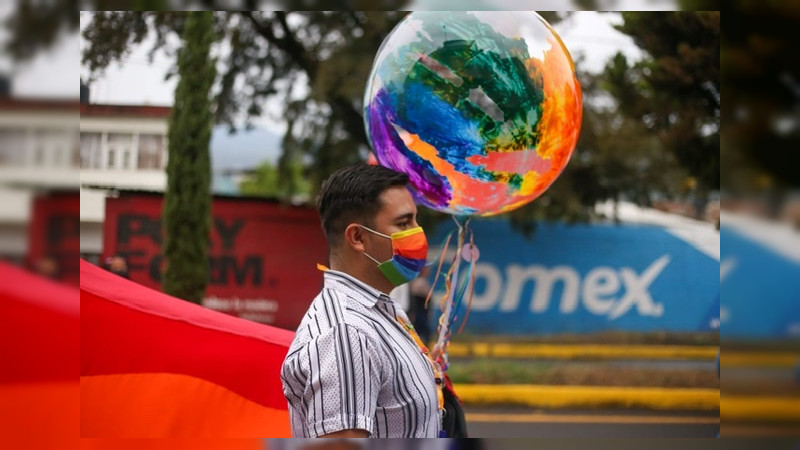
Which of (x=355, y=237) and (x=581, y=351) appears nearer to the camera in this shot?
(x=355, y=237)

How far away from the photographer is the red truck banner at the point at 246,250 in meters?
4.51

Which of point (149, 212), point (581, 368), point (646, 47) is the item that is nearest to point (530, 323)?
point (581, 368)

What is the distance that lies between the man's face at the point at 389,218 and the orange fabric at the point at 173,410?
0.88m

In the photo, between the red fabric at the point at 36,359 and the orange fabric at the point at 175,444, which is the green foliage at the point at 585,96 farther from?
the red fabric at the point at 36,359

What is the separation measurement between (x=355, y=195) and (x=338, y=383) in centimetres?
44

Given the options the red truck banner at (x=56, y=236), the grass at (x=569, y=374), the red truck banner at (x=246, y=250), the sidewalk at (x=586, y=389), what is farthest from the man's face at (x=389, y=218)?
the grass at (x=569, y=374)

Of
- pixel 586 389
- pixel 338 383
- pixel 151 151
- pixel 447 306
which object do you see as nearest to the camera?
pixel 338 383

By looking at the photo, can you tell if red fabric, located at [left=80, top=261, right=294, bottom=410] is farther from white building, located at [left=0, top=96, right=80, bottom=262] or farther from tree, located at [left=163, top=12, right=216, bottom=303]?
tree, located at [left=163, top=12, right=216, bottom=303]

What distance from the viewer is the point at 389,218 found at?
6.66ft

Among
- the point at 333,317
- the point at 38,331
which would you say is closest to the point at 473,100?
the point at 333,317

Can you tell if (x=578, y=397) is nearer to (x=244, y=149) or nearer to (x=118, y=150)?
(x=244, y=149)

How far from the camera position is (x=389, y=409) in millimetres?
1814

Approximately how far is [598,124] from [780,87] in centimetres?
424

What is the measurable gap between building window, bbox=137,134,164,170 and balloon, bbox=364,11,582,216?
294 cm
